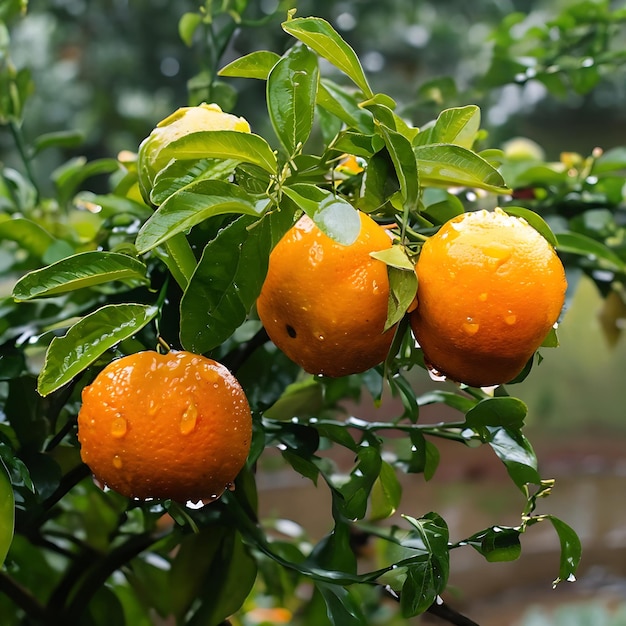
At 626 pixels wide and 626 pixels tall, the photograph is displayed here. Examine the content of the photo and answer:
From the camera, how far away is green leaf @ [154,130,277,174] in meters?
0.31

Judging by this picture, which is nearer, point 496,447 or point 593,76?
point 496,447

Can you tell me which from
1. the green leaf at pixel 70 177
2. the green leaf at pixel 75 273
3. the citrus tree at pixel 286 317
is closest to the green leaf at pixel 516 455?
the citrus tree at pixel 286 317

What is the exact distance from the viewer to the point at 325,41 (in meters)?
0.32

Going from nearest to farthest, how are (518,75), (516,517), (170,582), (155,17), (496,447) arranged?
(496,447), (170,582), (518,75), (516,517), (155,17)

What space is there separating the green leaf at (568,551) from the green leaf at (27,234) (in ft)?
1.28

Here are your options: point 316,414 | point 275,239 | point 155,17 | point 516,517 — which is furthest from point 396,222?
point 155,17

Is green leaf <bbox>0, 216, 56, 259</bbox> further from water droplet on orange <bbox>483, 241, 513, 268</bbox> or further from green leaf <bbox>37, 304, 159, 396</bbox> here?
water droplet on orange <bbox>483, 241, 513, 268</bbox>

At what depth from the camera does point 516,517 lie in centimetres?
177

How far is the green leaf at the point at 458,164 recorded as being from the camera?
0.33 metres

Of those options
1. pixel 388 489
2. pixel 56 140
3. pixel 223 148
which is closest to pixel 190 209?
pixel 223 148

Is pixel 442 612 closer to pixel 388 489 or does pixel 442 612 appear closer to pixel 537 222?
pixel 388 489

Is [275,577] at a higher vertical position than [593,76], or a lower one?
lower

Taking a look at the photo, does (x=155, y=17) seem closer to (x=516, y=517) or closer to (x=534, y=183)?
(x=516, y=517)

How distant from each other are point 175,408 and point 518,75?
1.92 feet
